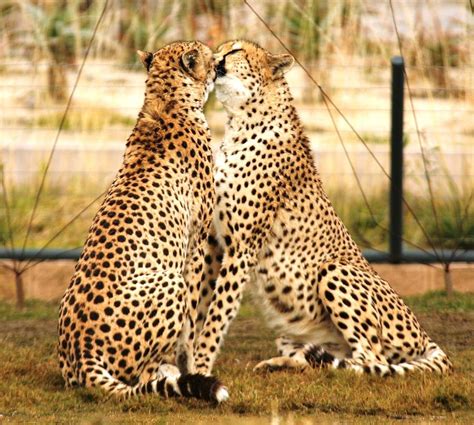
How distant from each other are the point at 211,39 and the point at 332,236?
4670 millimetres

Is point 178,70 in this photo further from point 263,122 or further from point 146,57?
point 263,122

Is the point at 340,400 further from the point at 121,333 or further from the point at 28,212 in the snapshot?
the point at 28,212

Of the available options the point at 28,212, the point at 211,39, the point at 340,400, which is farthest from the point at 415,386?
the point at 211,39

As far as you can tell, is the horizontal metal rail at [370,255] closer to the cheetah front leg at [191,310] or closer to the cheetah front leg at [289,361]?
the cheetah front leg at [289,361]

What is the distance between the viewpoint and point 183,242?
232 inches

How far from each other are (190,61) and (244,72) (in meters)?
0.41

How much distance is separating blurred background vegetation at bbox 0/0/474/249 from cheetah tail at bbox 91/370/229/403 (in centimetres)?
366

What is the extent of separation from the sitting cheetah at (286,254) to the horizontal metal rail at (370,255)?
6.31ft

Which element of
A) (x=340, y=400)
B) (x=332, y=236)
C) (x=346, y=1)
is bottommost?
(x=340, y=400)

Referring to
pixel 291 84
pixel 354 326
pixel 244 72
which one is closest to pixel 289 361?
pixel 354 326

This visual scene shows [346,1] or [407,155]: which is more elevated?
[346,1]

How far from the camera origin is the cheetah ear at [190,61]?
6.16 m

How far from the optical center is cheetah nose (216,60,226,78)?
649cm

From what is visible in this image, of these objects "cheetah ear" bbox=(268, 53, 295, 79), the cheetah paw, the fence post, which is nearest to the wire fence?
the fence post
